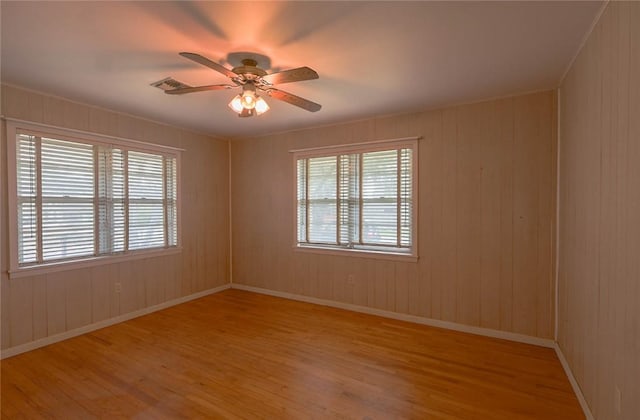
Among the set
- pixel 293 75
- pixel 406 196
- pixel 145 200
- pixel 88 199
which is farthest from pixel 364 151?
pixel 88 199

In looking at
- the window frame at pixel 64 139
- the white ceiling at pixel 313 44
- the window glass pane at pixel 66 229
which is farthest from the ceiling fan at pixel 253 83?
the window glass pane at pixel 66 229

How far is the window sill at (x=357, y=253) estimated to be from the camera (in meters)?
3.90

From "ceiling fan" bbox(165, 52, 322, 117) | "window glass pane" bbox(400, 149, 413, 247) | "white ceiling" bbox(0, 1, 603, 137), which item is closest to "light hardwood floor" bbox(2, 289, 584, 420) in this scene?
"window glass pane" bbox(400, 149, 413, 247)

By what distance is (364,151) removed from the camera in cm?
417

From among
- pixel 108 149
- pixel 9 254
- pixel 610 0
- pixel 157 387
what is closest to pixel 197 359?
pixel 157 387

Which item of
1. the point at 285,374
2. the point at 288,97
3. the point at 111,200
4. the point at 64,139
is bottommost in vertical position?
the point at 285,374

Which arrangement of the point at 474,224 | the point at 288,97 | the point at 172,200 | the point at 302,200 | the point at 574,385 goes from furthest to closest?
the point at 302,200, the point at 172,200, the point at 474,224, the point at 288,97, the point at 574,385

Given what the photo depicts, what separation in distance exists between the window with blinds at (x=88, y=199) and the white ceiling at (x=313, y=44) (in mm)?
654

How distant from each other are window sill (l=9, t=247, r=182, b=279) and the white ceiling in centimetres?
176

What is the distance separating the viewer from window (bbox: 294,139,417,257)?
3918 mm

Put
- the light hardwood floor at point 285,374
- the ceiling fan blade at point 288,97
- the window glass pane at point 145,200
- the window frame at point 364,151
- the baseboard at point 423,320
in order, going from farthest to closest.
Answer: the window glass pane at point 145,200
the window frame at point 364,151
the baseboard at point 423,320
the ceiling fan blade at point 288,97
the light hardwood floor at point 285,374

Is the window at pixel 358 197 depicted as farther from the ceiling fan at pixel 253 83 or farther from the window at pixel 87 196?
the window at pixel 87 196

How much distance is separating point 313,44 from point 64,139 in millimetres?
2945

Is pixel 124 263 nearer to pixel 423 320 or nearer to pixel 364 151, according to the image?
pixel 364 151
